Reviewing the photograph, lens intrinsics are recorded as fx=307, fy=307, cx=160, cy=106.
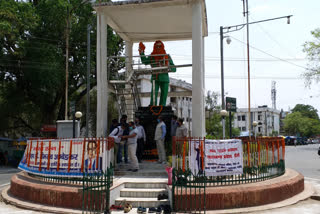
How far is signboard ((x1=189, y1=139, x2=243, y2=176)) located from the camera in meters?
7.56

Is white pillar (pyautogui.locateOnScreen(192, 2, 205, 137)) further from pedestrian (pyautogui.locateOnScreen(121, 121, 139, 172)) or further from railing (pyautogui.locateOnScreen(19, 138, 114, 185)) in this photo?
railing (pyautogui.locateOnScreen(19, 138, 114, 185))

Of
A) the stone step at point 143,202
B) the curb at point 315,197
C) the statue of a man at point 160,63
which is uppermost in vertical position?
the statue of a man at point 160,63

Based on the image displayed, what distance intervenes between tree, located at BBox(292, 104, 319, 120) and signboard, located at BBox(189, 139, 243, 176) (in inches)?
4651

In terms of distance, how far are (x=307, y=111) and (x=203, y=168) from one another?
403 feet

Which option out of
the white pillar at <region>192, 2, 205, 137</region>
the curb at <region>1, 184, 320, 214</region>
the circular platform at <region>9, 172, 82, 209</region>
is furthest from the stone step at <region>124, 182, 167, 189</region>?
the white pillar at <region>192, 2, 205, 137</region>

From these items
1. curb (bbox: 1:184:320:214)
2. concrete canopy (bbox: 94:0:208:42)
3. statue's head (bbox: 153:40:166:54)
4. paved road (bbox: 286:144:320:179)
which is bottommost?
paved road (bbox: 286:144:320:179)

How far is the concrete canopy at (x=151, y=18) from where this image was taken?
10992mm

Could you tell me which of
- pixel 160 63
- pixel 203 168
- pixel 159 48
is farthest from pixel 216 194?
pixel 159 48

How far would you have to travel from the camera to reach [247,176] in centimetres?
815

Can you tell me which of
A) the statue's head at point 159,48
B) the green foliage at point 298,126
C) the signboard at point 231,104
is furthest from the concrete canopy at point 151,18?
the green foliage at point 298,126

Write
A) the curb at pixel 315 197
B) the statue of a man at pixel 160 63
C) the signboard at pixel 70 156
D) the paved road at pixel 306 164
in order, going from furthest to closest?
the paved road at pixel 306 164 → the statue of a man at pixel 160 63 → the curb at pixel 315 197 → the signboard at pixel 70 156

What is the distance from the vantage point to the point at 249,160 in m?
8.29

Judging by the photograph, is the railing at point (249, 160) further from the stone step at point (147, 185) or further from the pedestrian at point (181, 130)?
the pedestrian at point (181, 130)

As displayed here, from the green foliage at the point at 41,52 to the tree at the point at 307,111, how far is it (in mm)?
105430
